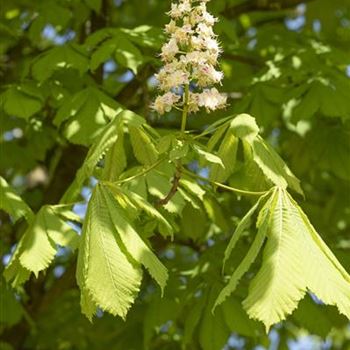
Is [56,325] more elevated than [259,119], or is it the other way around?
[259,119]

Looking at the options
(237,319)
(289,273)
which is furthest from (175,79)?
(237,319)

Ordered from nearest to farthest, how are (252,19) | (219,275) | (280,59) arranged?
(219,275), (280,59), (252,19)

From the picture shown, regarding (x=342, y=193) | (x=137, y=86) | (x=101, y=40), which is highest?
(x=101, y=40)

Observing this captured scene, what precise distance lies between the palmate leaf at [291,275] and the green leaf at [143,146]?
0.48 m

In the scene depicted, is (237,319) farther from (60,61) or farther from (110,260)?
(60,61)

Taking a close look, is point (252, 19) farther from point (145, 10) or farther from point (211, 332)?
point (211, 332)

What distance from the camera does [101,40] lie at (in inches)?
112

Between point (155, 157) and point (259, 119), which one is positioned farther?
point (259, 119)

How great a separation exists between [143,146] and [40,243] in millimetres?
400

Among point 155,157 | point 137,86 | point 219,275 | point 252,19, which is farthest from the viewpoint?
point 252,19

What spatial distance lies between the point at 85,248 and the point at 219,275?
3.88 ft

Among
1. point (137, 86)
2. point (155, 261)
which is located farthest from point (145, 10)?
point (155, 261)

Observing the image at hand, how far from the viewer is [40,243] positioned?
208 cm

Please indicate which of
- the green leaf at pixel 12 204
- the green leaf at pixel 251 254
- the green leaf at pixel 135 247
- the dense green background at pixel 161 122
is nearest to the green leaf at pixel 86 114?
the dense green background at pixel 161 122
